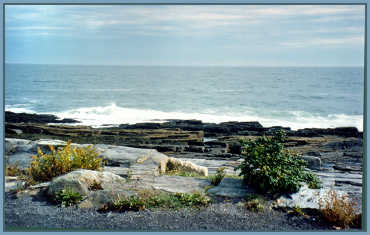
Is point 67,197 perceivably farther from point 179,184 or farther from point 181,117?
point 181,117

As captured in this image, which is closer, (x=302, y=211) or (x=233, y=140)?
(x=302, y=211)

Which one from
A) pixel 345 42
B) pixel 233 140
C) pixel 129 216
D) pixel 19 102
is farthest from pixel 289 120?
pixel 19 102

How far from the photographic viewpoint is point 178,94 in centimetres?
912

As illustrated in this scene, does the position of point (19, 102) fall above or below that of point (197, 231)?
above

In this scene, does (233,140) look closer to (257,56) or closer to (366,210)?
(257,56)

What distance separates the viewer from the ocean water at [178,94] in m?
8.88

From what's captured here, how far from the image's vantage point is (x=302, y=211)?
7.24m

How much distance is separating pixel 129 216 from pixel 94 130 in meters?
2.73

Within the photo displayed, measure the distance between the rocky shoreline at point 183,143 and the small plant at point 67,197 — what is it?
4.25 feet

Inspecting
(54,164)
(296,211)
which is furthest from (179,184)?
(54,164)

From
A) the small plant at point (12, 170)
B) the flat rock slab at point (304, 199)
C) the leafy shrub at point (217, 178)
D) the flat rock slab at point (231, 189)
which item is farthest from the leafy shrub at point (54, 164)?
the flat rock slab at point (304, 199)

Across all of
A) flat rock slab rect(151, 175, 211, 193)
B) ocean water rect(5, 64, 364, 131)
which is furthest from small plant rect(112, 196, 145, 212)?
ocean water rect(5, 64, 364, 131)

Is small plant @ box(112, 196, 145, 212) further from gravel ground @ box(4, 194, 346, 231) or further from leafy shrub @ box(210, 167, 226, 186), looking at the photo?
leafy shrub @ box(210, 167, 226, 186)

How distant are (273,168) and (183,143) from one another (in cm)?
241
